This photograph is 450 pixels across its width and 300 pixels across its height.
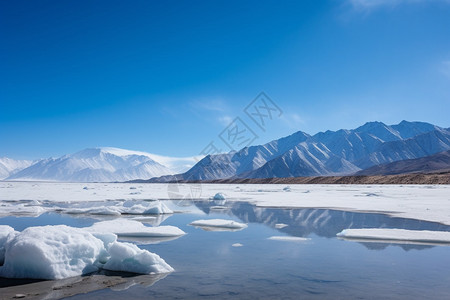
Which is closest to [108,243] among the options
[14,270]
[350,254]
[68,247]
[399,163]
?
[68,247]

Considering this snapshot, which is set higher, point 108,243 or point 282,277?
point 108,243

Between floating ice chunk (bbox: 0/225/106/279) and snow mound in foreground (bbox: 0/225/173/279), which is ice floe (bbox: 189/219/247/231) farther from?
floating ice chunk (bbox: 0/225/106/279)

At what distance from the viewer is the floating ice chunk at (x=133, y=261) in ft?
22.4

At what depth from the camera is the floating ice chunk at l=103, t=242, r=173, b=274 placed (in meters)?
6.83

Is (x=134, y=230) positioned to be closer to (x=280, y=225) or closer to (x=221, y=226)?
(x=221, y=226)

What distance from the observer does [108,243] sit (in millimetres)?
7824

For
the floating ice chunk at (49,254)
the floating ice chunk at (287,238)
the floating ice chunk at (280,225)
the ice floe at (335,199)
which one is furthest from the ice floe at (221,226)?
the ice floe at (335,199)

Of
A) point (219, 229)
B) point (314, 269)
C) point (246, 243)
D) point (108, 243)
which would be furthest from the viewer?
point (219, 229)

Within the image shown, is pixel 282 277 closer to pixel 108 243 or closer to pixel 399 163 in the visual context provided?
pixel 108 243

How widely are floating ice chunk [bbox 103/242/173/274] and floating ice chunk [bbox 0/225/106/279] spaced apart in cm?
38

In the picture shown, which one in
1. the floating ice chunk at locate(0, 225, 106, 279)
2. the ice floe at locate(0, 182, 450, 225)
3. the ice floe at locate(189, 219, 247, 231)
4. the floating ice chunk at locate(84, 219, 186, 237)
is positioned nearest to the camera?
the floating ice chunk at locate(0, 225, 106, 279)

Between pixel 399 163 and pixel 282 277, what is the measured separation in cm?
18933

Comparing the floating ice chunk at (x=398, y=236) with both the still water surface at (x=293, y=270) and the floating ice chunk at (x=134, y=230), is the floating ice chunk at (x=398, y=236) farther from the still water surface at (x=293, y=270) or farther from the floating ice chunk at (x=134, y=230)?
the floating ice chunk at (x=134, y=230)

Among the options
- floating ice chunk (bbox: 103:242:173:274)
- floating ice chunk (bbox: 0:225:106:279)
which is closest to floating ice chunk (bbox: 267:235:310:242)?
floating ice chunk (bbox: 103:242:173:274)
